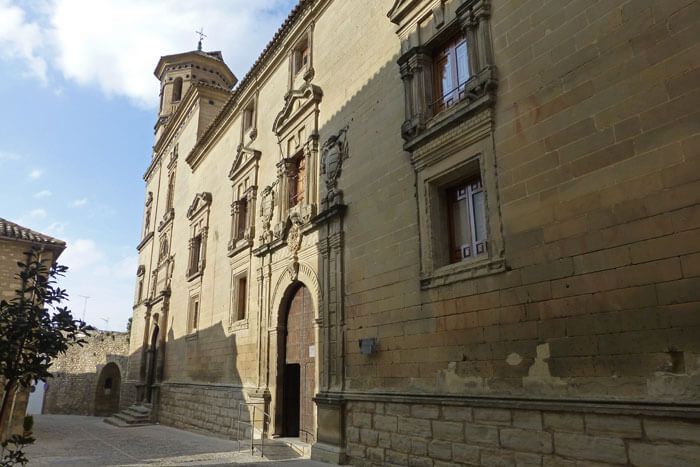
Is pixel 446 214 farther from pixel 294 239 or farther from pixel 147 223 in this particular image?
pixel 147 223

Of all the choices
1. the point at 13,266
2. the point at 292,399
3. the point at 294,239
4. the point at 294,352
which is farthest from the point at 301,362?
the point at 13,266

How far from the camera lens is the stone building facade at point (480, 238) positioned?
15.0 ft

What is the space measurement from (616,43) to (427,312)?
3.83m

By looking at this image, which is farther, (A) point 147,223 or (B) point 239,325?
(A) point 147,223

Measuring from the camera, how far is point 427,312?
6988 mm

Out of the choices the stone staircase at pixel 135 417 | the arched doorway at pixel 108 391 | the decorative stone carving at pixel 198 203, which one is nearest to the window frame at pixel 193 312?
the decorative stone carving at pixel 198 203

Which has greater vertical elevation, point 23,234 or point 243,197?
point 243,197

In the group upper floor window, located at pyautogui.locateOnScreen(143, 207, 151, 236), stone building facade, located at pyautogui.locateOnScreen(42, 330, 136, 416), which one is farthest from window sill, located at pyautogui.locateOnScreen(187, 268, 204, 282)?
stone building facade, located at pyautogui.locateOnScreen(42, 330, 136, 416)

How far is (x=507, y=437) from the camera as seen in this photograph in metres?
5.57

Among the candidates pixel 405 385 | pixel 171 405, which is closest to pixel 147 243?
pixel 171 405

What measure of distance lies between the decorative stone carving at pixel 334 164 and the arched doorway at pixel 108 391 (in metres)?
23.0

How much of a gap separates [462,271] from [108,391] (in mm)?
27573

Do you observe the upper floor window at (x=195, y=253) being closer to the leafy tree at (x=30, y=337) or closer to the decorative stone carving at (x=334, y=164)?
the decorative stone carving at (x=334, y=164)

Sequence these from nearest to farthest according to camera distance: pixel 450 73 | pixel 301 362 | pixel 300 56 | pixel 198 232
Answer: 1. pixel 450 73
2. pixel 301 362
3. pixel 300 56
4. pixel 198 232
